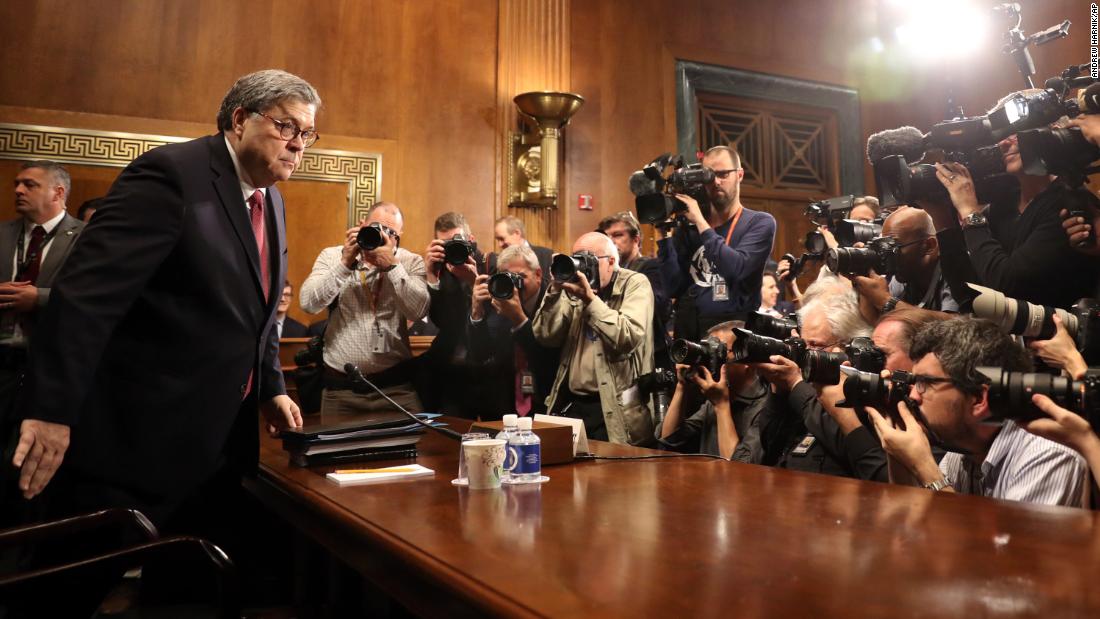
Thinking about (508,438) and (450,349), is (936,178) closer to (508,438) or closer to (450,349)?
(508,438)

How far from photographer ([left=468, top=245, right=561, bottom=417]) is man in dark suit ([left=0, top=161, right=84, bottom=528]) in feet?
4.81

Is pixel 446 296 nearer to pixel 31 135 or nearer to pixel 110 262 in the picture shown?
pixel 110 262

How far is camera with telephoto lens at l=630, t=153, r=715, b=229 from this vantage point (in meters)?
2.80

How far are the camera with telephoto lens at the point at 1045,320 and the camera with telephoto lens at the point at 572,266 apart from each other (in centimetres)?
136

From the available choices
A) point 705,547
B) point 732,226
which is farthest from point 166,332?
point 732,226

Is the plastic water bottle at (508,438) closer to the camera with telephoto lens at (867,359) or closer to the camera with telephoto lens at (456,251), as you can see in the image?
the camera with telephoto lens at (867,359)

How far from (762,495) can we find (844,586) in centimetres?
51

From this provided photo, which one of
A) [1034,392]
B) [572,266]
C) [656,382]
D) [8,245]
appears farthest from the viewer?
[8,245]

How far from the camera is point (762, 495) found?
1245 millimetres

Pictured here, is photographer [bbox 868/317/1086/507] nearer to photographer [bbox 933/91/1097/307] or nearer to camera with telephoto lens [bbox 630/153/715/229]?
photographer [bbox 933/91/1097/307]

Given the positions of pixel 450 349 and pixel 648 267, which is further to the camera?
pixel 648 267

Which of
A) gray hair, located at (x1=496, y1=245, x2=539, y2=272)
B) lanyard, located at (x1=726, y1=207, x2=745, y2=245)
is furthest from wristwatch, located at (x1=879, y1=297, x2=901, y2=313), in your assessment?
gray hair, located at (x1=496, y1=245, x2=539, y2=272)

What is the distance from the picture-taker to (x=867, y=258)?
6.44 feet

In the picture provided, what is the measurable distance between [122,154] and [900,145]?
12.6 ft
